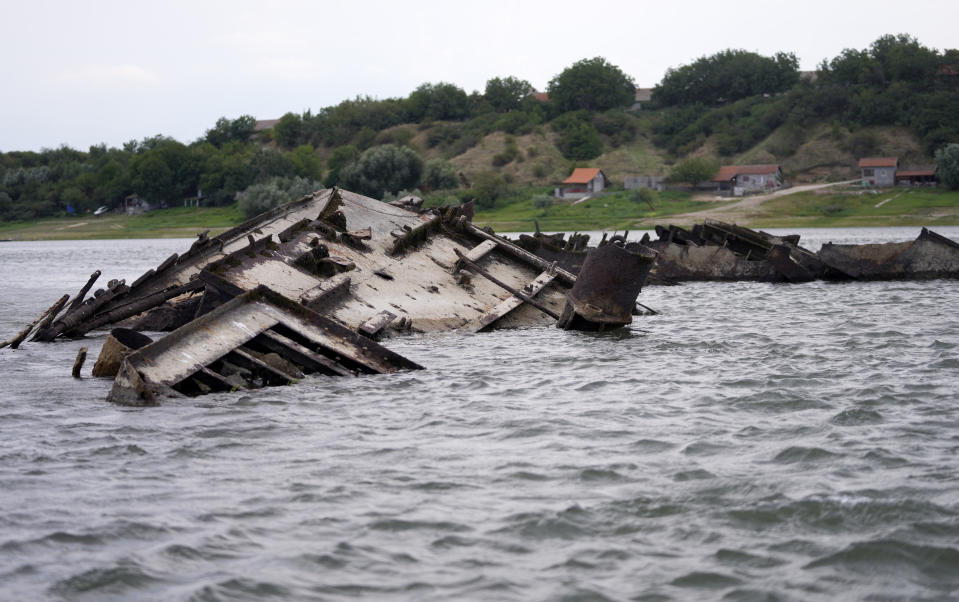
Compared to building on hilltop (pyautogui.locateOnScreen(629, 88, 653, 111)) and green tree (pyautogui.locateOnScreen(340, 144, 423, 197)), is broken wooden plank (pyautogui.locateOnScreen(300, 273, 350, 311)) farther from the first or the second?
building on hilltop (pyautogui.locateOnScreen(629, 88, 653, 111))

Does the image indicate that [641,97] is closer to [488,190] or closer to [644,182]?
[644,182]

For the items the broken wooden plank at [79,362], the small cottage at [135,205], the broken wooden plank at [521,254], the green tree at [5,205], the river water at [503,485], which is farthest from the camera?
the small cottage at [135,205]

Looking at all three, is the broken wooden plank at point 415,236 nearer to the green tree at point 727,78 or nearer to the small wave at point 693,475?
the small wave at point 693,475

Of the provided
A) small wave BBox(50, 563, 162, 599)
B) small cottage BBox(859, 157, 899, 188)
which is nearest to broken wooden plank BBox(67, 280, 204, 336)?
small wave BBox(50, 563, 162, 599)

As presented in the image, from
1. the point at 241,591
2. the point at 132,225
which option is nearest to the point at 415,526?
the point at 241,591

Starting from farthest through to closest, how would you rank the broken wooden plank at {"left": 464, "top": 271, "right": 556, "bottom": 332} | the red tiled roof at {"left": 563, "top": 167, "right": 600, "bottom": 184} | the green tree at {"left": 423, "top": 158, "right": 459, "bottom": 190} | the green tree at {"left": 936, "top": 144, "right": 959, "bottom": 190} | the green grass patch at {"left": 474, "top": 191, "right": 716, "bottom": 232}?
the red tiled roof at {"left": 563, "top": 167, "right": 600, "bottom": 184}, the green tree at {"left": 423, "top": 158, "right": 459, "bottom": 190}, the green tree at {"left": 936, "top": 144, "right": 959, "bottom": 190}, the green grass patch at {"left": 474, "top": 191, "right": 716, "bottom": 232}, the broken wooden plank at {"left": 464, "top": 271, "right": 556, "bottom": 332}

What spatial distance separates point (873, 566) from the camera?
5.18 metres

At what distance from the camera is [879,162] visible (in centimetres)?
8269

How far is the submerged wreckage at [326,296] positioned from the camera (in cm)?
952

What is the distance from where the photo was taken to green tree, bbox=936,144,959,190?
6894 centimetres

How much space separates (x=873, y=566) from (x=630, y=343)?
839 centimetres

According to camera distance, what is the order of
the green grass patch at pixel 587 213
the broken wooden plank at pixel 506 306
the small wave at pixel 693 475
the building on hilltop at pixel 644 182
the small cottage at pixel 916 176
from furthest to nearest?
1. the building on hilltop at pixel 644 182
2. the small cottage at pixel 916 176
3. the green grass patch at pixel 587 213
4. the broken wooden plank at pixel 506 306
5. the small wave at pixel 693 475

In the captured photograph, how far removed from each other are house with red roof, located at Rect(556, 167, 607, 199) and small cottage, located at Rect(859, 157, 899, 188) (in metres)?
23.6

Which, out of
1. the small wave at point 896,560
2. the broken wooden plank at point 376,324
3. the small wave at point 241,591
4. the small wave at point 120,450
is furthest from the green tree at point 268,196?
the small wave at point 896,560
